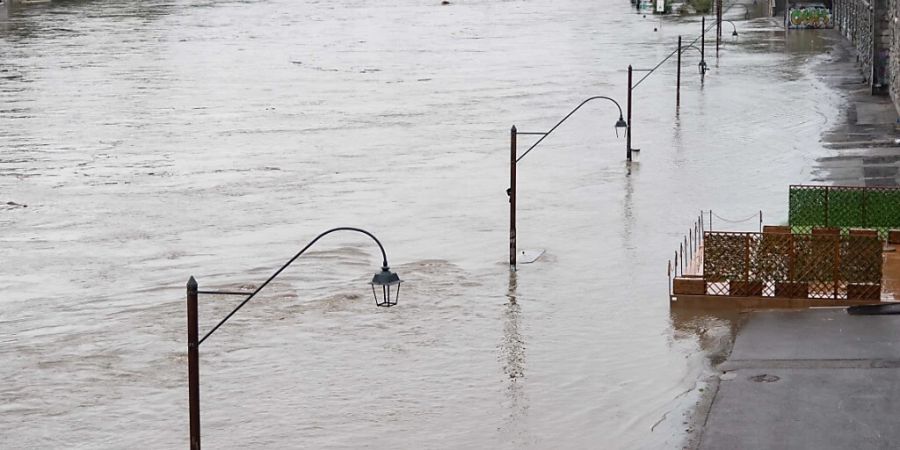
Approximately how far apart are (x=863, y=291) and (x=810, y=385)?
738cm

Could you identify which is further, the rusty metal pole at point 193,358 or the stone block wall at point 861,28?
the stone block wall at point 861,28

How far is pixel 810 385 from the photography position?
31344 mm

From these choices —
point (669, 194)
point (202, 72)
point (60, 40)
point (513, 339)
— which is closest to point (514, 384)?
point (513, 339)

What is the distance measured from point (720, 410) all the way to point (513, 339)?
9.31 m

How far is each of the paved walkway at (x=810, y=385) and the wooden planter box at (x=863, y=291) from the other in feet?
2.53

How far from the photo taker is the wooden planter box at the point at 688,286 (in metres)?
39.7

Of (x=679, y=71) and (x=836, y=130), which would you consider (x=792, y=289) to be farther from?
(x=679, y=71)

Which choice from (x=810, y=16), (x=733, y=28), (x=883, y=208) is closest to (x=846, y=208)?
(x=883, y=208)

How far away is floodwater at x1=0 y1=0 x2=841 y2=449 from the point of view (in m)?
33.5

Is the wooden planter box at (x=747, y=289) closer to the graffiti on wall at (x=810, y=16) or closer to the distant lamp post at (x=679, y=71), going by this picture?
the distant lamp post at (x=679, y=71)

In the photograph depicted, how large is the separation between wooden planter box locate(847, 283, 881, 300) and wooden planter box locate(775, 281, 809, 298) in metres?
1.13

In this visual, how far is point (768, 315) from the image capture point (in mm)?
37969

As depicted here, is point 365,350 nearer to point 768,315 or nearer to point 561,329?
point 561,329

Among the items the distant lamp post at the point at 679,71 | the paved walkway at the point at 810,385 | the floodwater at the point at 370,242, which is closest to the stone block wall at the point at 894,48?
the floodwater at the point at 370,242
